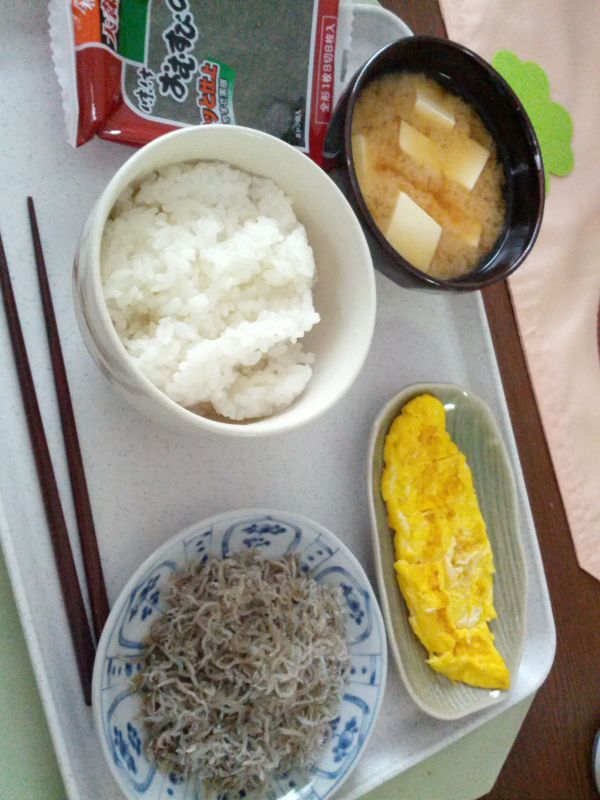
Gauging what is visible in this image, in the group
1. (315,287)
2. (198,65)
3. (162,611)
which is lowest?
(162,611)

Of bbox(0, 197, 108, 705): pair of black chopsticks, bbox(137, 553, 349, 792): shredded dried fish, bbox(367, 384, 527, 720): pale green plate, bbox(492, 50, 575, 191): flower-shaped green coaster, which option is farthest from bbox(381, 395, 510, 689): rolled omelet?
bbox(492, 50, 575, 191): flower-shaped green coaster

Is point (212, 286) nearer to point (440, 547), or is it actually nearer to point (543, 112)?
point (440, 547)

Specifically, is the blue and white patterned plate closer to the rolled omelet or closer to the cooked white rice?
the rolled omelet

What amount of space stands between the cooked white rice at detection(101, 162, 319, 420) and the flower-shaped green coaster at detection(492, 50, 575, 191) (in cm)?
78

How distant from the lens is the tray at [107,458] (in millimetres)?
986

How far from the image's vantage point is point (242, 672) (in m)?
1.08

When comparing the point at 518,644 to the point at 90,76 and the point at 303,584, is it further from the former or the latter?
the point at 90,76

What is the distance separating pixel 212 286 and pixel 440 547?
1.95 ft

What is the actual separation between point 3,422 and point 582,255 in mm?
1231

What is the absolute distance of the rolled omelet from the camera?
1197 millimetres

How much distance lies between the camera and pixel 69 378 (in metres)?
1.04

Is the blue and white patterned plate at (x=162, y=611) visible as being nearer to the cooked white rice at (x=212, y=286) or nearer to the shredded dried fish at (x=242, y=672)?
the shredded dried fish at (x=242, y=672)

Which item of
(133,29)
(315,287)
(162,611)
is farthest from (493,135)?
(162,611)

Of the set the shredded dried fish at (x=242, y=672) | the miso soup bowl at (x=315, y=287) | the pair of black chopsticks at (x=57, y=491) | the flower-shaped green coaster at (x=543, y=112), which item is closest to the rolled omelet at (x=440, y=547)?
the shredded dried fish at (x=242, y=672)
